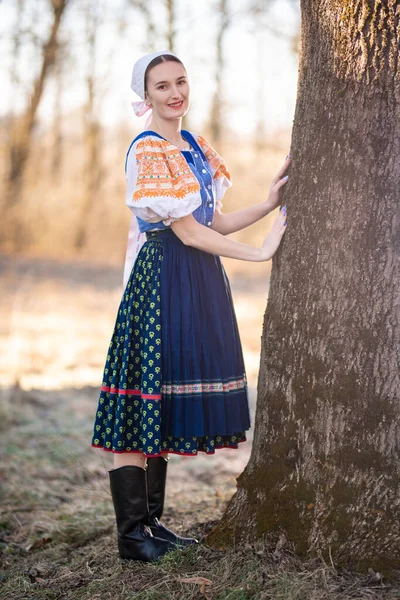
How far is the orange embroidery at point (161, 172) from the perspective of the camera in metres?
2.23

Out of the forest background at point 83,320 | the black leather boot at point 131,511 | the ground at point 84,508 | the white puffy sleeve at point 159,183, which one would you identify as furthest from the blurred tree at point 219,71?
the black leather boot at point 131,511

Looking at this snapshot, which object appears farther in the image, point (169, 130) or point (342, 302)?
point (169, 130)

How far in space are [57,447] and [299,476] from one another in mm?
2607

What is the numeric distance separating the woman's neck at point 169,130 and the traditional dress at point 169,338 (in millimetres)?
54

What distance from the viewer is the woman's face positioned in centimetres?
232

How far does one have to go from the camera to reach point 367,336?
197 centimetres

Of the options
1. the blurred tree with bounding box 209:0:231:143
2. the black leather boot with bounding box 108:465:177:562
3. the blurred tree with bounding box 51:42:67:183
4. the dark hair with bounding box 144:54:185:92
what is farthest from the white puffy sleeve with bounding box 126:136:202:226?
the blurred tree with bounding box 51:42:67:183

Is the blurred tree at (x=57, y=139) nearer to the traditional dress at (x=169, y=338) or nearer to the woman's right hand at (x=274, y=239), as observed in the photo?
the traditional dress at (x=169, y=338)

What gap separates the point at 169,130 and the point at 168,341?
2.31ft

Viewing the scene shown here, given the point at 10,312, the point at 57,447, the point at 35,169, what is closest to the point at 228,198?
the point at 35,169

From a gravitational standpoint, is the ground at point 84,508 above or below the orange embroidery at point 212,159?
below

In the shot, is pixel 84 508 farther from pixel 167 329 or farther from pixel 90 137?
pixel 90 137

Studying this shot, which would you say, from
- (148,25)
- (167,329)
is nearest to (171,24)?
(148,25)

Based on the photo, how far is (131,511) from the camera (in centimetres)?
238
